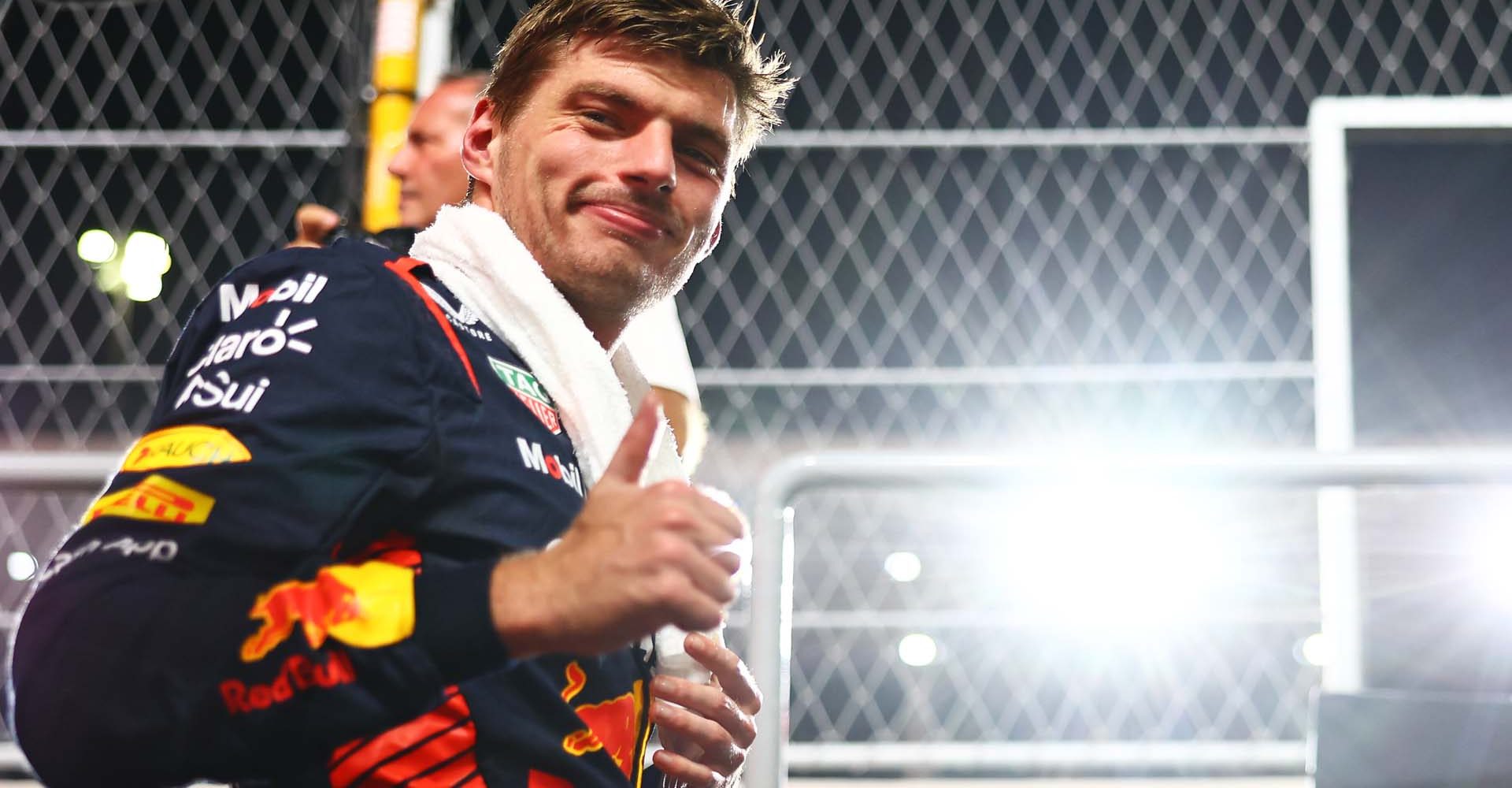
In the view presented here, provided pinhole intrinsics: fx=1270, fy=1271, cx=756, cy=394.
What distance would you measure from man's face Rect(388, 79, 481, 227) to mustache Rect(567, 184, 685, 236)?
771mm

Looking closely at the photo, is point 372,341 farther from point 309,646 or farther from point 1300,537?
point 1300,537

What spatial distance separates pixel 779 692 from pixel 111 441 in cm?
243

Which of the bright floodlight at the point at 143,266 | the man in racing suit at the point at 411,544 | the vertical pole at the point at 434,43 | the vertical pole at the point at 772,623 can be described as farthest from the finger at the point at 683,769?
the bright floodlight at the point at 143,266

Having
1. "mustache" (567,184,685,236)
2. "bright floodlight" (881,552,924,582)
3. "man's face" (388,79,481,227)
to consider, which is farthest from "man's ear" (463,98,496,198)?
"bright floodlight" (881,552,924,582)

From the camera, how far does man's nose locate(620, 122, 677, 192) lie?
858mm

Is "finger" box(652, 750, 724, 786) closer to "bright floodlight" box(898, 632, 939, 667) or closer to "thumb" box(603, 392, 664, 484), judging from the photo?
"thumb" box(603, 392, 664, 484)

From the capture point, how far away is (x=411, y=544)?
0.65 metres

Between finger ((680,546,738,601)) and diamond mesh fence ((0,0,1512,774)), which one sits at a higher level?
diamond mesh fence ((0,0,1512,774))

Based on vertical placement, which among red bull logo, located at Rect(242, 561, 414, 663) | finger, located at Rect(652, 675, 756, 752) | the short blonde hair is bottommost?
red bull logo, located at Rect(242, 561, 414, 663)

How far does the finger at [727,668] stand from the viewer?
0.81 meters

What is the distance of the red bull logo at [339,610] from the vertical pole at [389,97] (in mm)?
1248

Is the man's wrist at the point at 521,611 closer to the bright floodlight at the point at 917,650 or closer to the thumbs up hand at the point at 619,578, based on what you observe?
the thumbs up hand at the point at 619,578

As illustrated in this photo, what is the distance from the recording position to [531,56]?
92 cm

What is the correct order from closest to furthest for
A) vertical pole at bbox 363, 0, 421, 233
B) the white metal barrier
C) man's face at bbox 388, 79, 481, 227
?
the white metal barrier < man's face at bbox 388, 79, 481, 227 < vertical pole at bbox 363, 0, 421, 233
